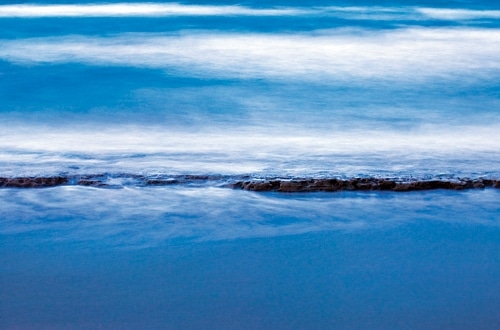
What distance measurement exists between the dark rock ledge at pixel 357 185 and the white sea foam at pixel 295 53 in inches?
79.4

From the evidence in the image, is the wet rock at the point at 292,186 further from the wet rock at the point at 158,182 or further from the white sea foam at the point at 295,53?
the white sea foam at the point at 295,53

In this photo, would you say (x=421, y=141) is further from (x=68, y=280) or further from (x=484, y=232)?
(x=68, y=280)

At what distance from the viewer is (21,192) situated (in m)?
2.47

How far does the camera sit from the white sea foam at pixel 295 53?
4.71 m

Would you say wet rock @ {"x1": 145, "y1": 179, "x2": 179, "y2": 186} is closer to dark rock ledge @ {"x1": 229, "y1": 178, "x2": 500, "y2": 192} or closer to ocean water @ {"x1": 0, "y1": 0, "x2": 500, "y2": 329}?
ocean water @ {"x1": 0, "y1": 0, "x2": 500, "y2": 329}

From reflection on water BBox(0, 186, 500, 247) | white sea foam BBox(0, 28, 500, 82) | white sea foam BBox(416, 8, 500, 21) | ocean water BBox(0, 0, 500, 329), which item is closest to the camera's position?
ocean water BBox(0, 0, 500, 329)

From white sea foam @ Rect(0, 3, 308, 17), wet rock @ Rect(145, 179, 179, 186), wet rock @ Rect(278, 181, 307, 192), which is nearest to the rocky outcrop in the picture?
wet rock @ Rect(145, 179, 179, 186)

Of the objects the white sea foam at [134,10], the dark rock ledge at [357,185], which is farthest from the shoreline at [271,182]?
the white sea foam at [134,10]

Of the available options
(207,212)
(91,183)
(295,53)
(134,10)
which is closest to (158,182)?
(91,183)

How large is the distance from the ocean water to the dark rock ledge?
0.05 meters

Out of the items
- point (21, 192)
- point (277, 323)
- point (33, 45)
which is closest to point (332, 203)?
point (277, 323)

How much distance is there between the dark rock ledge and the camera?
2.50 metres

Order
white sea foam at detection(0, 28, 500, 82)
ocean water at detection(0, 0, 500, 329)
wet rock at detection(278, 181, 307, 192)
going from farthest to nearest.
Answer: 1. white sea foam at detection(0, 28, 500, 82)
2. wet rock at detection(278, 181, 307, 192)
3. ocean water at detection(0, 0, 500, 329)

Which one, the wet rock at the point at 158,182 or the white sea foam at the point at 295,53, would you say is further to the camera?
the white sea foam at the point at 295,53
